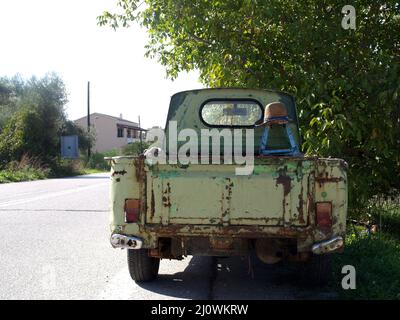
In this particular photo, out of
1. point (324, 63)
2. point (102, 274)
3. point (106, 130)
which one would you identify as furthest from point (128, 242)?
point (106, 130)

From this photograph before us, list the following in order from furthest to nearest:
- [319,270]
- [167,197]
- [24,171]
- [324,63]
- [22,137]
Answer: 1. [22,137]
2. [24,171]
3. [324,63]
4. [319,270]
5. [167,197]

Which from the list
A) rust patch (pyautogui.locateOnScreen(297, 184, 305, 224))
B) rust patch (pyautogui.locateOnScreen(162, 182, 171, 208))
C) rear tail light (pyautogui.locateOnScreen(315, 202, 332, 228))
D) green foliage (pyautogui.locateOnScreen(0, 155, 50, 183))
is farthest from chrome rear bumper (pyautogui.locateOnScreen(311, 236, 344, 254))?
green foliage (pyautogui.locateOnScreen(0, 155, 50, 183))

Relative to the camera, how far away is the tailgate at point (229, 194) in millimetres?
4273

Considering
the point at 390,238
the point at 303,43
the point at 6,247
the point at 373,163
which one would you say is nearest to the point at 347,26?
the point at 303,43

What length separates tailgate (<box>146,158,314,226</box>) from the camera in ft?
14.0

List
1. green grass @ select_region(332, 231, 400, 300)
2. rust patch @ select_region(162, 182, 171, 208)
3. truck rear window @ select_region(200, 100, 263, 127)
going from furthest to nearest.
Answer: truck rear window @ select_region(200, 100, 263, 127) → green grass @ select_region(332, 231, 400, 300) → rust patch @ select_region(162, 182, 171, 208)

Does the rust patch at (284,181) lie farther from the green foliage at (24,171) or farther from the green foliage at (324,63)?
the green foliage at (24,171)

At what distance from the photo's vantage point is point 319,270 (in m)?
4.82

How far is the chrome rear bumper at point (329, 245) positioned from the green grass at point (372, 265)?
606 millimetres

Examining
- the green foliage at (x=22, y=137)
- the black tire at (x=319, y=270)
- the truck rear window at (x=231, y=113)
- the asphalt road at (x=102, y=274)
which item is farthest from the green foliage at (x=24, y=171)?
the black tire at (x=319, y=270)

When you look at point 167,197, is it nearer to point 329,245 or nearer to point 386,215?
point 329,245

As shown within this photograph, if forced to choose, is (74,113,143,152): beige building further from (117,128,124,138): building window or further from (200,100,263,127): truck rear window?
(200,100,263,127): truck rear window

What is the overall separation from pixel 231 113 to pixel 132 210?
210 centimetres

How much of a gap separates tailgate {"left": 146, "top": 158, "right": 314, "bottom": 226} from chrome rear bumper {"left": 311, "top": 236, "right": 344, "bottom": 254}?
0.22 m
